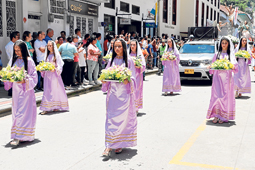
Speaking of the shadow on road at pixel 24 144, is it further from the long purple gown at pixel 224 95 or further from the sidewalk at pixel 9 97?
the long purple gown at pixel 224 95

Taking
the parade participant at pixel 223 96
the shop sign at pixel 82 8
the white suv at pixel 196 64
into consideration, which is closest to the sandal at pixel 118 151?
the parade participant at pixel 223 96

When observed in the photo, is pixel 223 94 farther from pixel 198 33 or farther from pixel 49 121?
pixel 198 33

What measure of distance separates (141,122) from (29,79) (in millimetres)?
2705

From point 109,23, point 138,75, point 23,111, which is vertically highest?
point 109,23

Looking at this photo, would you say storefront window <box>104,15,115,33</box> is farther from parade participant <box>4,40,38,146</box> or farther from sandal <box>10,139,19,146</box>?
sandal <box>10,139,19,146</box>

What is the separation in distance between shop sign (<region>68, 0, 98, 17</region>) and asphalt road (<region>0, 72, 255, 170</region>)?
8958mm

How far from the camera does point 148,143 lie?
5.75 m

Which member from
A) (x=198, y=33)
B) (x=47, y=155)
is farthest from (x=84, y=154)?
(x=198, y=33)

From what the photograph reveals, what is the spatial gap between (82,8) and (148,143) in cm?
1337

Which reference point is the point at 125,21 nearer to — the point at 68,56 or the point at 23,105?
the point at 68,56

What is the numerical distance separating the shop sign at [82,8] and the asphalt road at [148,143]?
8958mm

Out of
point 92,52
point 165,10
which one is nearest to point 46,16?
point 92,52

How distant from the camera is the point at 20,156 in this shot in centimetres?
518

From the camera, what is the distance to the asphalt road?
4.77 metres
